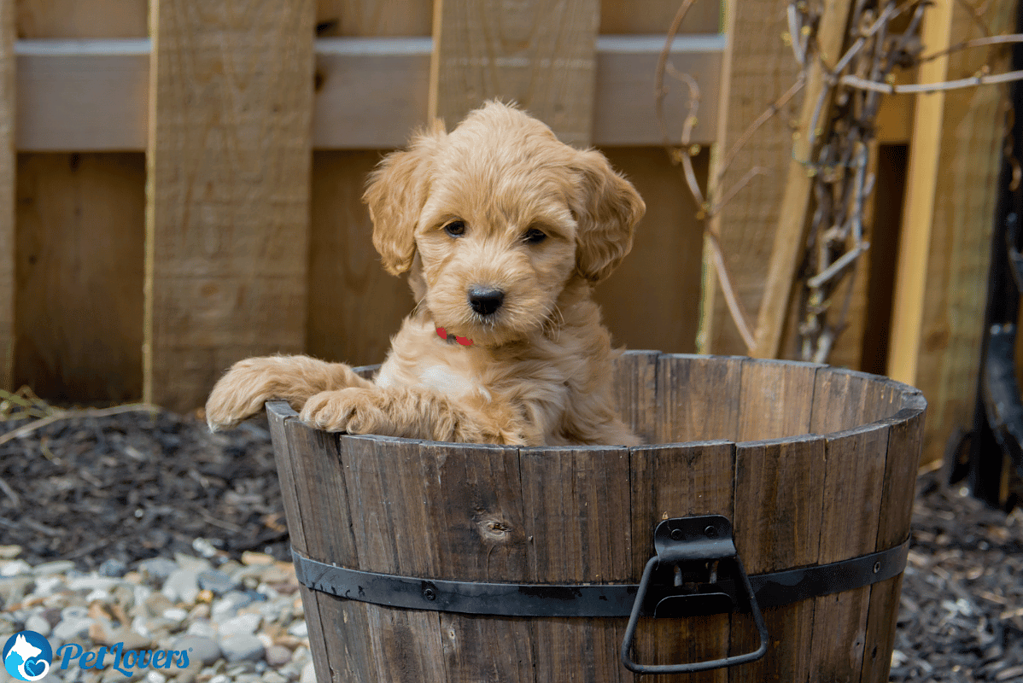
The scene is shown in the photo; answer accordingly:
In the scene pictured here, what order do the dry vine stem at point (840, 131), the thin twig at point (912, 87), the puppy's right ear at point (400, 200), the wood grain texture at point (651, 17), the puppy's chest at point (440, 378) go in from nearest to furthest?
the puppy's chest at point (440, 378) → the puppy's right ear at point (400, 200) → the thin twig at point (912, 87) → the dry vine stem at point (840, 131) → the wood grain texture at point (651, 17)

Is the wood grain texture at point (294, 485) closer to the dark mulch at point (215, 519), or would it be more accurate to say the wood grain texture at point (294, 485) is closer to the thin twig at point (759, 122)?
the dark mulch at point (215, 519)

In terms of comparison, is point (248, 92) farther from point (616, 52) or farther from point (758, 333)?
point (758, 333)

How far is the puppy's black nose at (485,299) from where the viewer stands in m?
2.23

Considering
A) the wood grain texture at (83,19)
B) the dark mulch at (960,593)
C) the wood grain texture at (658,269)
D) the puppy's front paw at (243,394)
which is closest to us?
the puppy's front paw at (243,394)

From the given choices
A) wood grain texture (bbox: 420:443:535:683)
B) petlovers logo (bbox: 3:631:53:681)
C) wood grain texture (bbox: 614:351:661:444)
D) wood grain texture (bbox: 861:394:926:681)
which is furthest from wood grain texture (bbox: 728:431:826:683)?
petlovers logo (bbox: 3:631:53:681)

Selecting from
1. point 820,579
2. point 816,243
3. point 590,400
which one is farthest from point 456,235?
point 816,243

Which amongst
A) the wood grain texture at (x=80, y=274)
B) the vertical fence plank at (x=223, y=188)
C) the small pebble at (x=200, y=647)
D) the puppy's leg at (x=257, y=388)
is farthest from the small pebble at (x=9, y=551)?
the puppy's leg at (x=257, y=388)

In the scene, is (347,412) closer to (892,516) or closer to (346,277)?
A: (892,516)

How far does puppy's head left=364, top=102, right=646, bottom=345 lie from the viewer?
2279 millimetres

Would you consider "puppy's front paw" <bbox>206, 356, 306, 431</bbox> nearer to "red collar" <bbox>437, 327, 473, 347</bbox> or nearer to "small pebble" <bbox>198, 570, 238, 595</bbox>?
"red collar" <bbox>437, 327, 473, 347</bbox>

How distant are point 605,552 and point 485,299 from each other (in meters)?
0.69

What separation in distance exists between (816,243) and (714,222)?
565 millimetres

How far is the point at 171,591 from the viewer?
11.0ft

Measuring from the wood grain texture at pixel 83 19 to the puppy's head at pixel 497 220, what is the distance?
2327 mm
